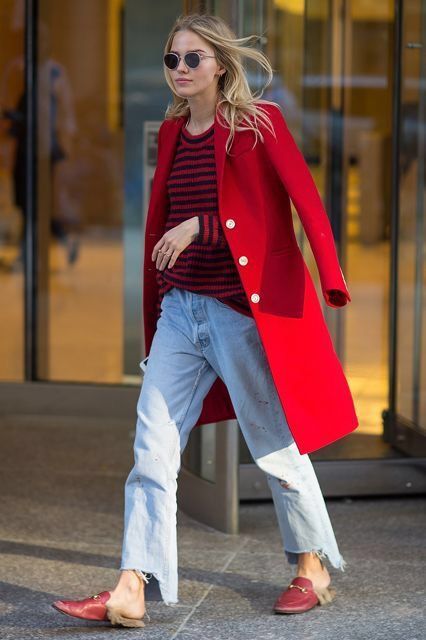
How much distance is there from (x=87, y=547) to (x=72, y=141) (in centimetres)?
350

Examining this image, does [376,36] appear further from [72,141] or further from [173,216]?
[173,216]

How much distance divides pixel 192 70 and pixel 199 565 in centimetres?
177

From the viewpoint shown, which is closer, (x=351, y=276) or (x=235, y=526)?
(x=235, y=526)

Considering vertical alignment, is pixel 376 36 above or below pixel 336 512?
above

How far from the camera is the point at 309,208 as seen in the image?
13.4ft

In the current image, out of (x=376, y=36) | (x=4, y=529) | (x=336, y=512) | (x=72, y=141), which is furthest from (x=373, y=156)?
(x=4, y=529)

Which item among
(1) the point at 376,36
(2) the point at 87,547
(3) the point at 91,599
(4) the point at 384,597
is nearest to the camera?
(3) the point at 91,599

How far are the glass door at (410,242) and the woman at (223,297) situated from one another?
2.00m

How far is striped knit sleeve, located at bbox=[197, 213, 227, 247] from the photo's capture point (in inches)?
162

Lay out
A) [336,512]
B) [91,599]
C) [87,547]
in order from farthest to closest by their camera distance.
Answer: [336,512]
[87,547]
[91,599]

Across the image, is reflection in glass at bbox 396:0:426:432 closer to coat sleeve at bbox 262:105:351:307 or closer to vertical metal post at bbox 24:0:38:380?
coat sleeve at bbox 262:105:351:307

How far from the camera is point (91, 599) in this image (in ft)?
13.8

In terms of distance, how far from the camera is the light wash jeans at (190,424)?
4188 mm

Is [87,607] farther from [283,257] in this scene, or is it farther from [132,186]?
[132,186]
